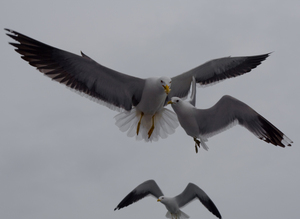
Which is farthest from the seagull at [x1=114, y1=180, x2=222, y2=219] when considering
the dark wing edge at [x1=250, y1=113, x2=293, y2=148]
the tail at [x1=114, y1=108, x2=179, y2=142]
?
the dark wing edge at [x1=250, y1=113, x2=293, y2=148]

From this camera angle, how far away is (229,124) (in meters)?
7.50

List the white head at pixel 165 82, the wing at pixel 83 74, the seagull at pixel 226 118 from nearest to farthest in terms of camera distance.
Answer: the wing at pixel 83 74, the white head at pixel 165 82, the seagull at pixel 226 118

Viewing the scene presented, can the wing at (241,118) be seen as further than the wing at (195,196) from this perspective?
No

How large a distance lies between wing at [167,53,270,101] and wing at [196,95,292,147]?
769mm

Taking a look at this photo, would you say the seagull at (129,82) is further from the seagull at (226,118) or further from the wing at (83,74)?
the seagull at (226,118)

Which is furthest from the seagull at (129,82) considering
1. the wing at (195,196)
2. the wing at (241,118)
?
the wing at (195,196)

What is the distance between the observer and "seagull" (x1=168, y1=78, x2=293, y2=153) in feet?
23.6

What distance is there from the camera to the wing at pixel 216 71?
7789 mm

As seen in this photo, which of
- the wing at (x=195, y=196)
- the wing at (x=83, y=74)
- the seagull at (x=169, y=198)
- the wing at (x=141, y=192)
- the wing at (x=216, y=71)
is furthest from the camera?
the wing at (x=141, y=192)

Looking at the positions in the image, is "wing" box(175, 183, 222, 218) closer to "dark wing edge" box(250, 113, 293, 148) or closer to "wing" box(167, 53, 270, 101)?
"wing" box(167, 53, 270, 101)

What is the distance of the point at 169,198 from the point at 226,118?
286 cm

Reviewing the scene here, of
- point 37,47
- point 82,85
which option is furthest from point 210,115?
point 37,47

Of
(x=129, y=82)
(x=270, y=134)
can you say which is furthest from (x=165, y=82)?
(x=270, y=134)

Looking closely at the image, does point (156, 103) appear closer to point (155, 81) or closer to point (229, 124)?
point (155, 81)
